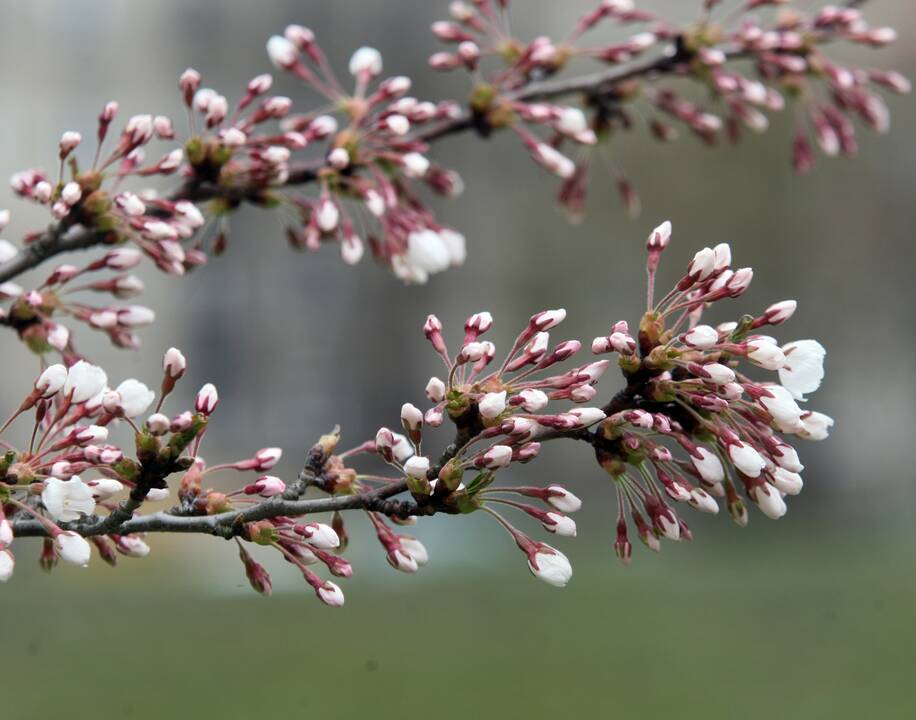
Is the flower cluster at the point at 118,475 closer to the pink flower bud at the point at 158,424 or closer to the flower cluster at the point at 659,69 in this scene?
the pink flower bud at the point at 158,424

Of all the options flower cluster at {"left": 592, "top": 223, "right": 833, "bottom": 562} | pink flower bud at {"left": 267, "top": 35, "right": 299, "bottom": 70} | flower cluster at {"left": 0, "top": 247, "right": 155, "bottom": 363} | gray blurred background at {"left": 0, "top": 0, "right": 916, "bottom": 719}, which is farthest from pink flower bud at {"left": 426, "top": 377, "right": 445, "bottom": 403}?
gray blurred background at {"left": 0, "top": 0, "right": 916, "bottom": 719}

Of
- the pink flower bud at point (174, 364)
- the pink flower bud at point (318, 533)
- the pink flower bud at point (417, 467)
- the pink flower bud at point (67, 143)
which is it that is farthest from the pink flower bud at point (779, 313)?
the pink flower bud at point (67, 143)

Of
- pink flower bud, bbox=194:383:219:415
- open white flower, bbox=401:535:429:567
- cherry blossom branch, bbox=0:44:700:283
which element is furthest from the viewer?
cherry blossom branch, bbox=0:44:700:283

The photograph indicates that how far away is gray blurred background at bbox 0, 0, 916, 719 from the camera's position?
26.4ft

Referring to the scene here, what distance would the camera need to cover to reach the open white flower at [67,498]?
142 centimetres

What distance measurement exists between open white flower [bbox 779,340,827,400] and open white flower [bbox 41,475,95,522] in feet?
2.88

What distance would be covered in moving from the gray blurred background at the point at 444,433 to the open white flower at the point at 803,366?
5.24m

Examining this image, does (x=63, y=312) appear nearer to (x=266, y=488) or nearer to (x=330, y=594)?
(x=266, y=488)

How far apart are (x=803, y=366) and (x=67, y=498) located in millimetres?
933

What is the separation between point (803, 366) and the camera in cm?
155

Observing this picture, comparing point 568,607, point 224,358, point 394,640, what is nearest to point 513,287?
point 224,358

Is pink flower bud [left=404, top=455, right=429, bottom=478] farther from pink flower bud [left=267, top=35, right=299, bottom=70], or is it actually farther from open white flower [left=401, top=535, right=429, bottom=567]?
pink flower bud [left=267, top=35, right=299, bottom=70]

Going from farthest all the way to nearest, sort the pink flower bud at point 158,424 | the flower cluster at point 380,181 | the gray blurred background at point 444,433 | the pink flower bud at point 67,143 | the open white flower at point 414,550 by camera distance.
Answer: the gray blurred background at point 444,433
the flower cluster at point 380,181
the pink flower bud at point 67,143
the open white flower at point 414,550
the pink flower bud at point 158,424

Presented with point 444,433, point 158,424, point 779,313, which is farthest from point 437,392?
point 444,433
